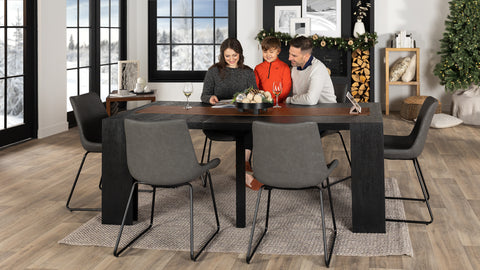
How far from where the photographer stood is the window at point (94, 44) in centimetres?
808

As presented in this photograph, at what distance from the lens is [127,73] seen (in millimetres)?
8547

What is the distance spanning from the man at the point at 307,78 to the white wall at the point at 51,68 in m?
3.46

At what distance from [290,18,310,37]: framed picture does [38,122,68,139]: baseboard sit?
149 inches

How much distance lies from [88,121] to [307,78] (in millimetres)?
1869

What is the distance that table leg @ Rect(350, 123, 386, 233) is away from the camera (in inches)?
143

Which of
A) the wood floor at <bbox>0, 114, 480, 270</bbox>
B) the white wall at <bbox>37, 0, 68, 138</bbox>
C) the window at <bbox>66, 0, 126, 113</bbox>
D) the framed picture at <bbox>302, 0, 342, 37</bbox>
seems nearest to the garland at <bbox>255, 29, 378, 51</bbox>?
the framed picture at <bbox>302, 0, 342, 37</bbox>

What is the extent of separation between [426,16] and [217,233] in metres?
7.25

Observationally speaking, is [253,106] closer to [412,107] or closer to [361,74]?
[412,107]

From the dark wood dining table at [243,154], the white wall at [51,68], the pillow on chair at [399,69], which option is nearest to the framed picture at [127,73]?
the white wall at [51,68]

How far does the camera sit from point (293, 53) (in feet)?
16.5

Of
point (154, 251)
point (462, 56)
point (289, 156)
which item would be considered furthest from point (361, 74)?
point (154, 251)

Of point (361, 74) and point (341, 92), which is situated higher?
point (361, 74)

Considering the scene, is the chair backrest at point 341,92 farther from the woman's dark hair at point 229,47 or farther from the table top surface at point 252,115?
the woman's dark hair at point 229,47

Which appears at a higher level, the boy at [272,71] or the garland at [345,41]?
the garland at [345,41]
